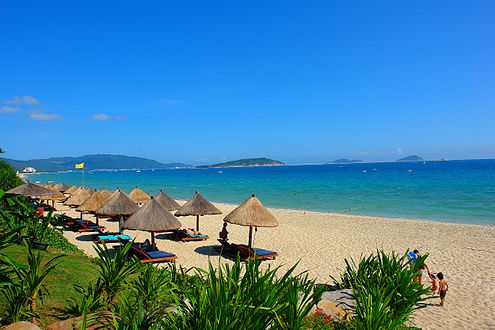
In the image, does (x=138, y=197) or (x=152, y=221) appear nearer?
(x=152, y=221)

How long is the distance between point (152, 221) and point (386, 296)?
25.1 feet

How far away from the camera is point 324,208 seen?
28953mm

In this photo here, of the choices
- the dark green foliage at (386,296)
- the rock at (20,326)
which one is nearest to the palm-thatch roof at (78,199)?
the dark green foliage at (386,296)

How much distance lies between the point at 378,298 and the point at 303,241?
34.5ft

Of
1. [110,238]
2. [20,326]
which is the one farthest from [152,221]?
[20,326]

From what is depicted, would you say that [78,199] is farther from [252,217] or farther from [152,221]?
[252,217]

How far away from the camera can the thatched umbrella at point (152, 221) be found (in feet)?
35.2

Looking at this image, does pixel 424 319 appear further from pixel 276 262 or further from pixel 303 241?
pixel 303 241

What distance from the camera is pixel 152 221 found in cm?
1084

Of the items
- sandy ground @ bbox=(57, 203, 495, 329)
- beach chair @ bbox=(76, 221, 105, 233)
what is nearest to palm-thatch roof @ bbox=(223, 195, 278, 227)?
sandy ground @ bbox=(57, 203, 495, 329)

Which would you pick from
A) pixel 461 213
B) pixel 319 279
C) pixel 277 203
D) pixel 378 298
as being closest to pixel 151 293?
pixel 378 298

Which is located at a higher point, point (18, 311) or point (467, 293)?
point (18, 311)

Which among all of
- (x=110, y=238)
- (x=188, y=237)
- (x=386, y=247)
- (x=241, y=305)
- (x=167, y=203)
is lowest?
(x=386, y=247)

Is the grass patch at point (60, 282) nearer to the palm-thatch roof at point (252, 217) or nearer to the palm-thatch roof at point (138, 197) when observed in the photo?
the palm-thatch roof at point (252, 217)
